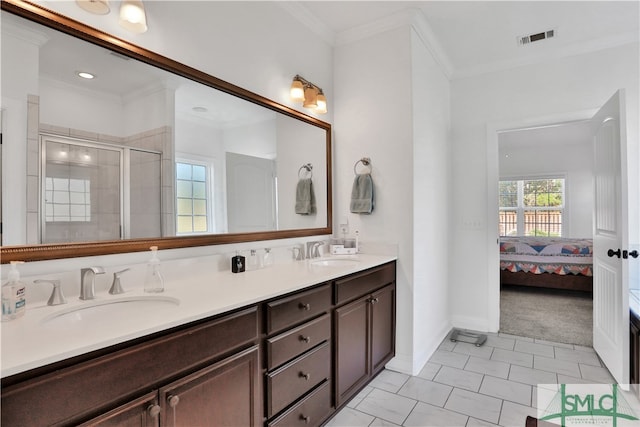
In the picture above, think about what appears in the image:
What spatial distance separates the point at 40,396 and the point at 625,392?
3.15m

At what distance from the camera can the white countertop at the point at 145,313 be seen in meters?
0.85

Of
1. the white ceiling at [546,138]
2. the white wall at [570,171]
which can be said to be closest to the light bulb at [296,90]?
the white ceiling at [546,138]

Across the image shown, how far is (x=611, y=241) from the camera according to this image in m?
2.47

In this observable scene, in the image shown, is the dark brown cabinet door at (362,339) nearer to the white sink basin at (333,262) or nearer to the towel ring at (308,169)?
the white sink basin at (333,262)

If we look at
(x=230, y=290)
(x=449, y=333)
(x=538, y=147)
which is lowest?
(x=449, y=333)

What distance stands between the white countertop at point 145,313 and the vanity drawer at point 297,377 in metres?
0.37

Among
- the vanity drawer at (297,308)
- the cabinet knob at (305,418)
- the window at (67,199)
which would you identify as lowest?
the cabinet knob at (305,418)

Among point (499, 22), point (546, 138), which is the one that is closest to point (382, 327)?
point (499, 22)

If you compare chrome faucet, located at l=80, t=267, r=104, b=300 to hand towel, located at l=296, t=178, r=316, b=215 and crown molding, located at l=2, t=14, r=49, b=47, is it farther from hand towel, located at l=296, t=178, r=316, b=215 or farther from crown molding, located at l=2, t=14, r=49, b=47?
hand towel, located at l=296, t=178, r=316, b=215

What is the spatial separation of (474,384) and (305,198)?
5.90 ft

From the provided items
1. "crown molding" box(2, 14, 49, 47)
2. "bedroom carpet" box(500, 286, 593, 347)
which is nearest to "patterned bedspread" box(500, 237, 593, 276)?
"bedroom carpet" box(500, 286, 593, 347)

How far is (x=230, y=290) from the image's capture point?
4.90ft

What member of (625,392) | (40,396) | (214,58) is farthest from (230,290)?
(625,392)

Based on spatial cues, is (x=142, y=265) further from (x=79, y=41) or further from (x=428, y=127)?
(x=428, y=127)
